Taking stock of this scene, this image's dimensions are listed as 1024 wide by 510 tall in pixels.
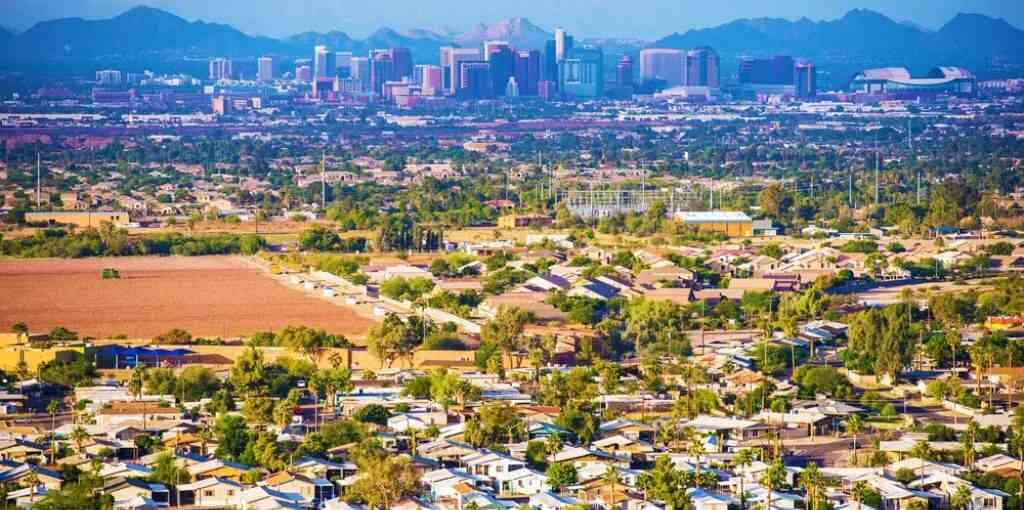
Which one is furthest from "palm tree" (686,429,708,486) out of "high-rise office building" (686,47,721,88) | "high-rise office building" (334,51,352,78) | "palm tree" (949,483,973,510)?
"high-rise office building" (334,51,352,78)

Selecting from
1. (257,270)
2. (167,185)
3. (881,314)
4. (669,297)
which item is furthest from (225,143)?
(881,314)

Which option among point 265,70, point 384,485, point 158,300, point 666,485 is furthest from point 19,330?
point 265,70

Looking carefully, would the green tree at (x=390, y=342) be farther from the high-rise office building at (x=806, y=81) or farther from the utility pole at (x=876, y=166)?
the high-rise office building at (x=806, y=81)

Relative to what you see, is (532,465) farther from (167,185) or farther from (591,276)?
(167,185)

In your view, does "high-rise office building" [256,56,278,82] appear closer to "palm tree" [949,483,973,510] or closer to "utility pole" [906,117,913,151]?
"utility pole" [906,117,913,151]

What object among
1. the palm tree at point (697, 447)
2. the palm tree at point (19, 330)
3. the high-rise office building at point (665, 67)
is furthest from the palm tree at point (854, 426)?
the high-rise office building at point (665, 67)

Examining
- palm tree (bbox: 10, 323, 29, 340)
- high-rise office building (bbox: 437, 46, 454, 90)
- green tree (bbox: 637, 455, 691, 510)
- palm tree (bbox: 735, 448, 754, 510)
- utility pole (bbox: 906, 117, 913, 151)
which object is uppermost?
green tree (bbox: 637, 455, 691, 510)

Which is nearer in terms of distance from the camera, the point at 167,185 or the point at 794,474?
the point at 794,474
